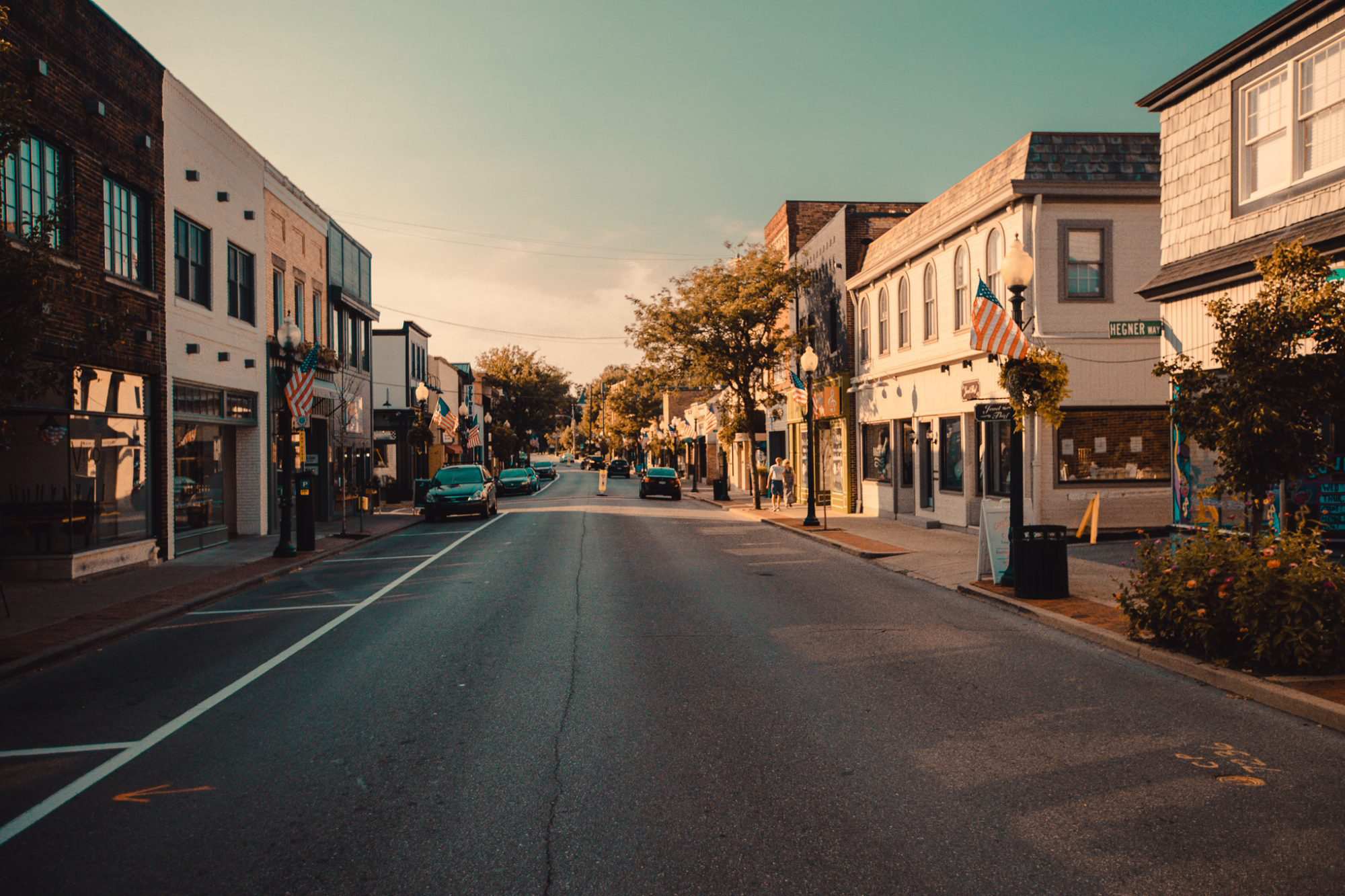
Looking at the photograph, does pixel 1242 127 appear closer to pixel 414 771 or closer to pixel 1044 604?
pixel 1044 604

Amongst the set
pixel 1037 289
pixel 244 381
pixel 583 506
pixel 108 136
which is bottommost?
pixel 583 506

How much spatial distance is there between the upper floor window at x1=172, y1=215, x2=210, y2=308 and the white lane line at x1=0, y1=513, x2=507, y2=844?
11088 mm

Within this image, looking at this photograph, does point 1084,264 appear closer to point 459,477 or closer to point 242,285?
point 242,285

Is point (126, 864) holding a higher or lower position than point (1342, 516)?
lower

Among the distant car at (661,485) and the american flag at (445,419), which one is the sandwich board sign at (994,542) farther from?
the distant car at (661,485)

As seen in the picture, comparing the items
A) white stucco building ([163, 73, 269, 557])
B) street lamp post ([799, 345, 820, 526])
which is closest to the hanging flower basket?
street lamp post ([799, 345, 820, 526])

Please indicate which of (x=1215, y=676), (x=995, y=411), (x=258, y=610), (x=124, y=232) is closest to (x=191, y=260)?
(x=124, y=232)

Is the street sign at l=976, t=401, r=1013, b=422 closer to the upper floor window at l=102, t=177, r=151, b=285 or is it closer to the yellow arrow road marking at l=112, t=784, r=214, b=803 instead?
the yellow arrow road marking at l=112, t=784, r=214, b=803

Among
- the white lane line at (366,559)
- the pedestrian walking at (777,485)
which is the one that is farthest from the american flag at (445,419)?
the white lane line at (366,559)

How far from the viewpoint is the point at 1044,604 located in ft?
37.2

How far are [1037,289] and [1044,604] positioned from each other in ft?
32.0

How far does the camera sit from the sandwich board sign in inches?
511

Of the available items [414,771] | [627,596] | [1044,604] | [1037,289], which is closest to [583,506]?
[1037,289]

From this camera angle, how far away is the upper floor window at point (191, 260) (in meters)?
19.0
